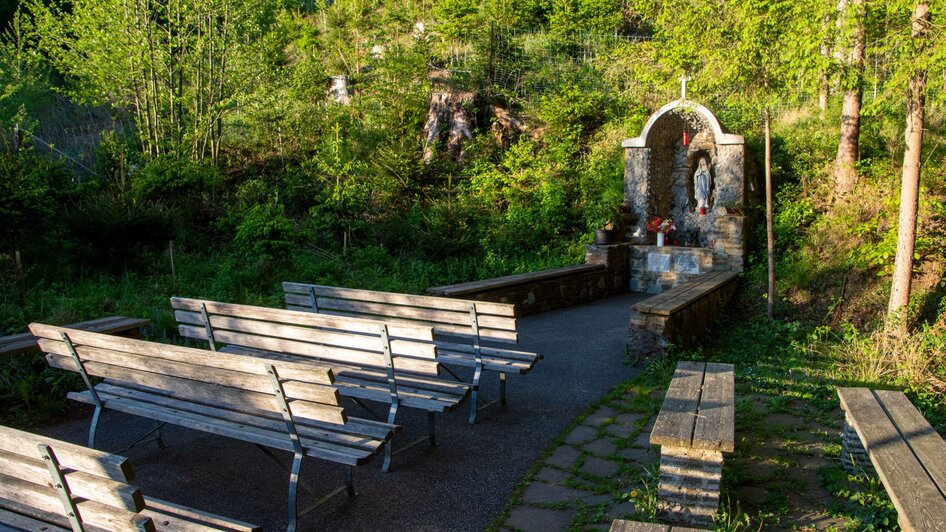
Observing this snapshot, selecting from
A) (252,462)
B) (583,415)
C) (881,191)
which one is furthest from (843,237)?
(252,462)

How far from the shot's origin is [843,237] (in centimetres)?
955

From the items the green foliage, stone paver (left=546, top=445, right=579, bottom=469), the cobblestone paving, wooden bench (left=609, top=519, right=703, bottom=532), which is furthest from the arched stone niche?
the green foliage

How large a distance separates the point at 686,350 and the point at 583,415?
2314mm

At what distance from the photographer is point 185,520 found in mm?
2553

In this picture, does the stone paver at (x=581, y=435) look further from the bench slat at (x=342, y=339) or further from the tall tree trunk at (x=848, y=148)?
the tall tree trunk at (x=848, y=148)

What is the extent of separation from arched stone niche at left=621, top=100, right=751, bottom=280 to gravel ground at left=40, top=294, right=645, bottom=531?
19.4ft

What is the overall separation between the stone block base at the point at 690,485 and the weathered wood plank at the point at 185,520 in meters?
1.87

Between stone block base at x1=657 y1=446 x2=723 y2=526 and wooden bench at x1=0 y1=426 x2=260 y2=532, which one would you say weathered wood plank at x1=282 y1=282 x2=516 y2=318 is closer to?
stone block base at x1=657 y1=446 x2=723 y2=526

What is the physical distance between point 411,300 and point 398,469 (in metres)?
1.56

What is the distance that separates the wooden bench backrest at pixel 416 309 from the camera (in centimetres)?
480

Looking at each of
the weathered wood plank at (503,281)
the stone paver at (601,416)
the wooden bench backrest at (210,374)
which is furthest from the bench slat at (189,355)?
the weathered wood plank at (503,281)

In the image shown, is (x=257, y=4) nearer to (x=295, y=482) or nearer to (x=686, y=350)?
(x=686, y=350)

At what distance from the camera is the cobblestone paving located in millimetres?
3303

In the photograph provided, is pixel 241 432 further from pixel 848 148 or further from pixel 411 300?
pixel 848 148
